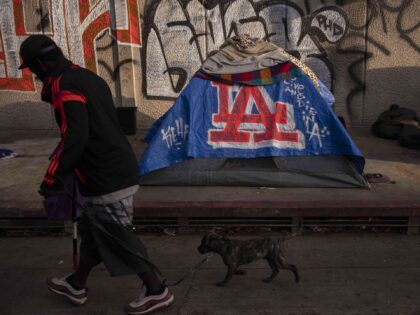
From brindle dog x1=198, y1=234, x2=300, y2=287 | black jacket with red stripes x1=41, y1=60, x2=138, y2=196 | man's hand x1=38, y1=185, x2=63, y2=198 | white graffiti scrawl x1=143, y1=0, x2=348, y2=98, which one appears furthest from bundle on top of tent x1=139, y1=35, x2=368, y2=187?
white graffiti scrawl x1=143, y1=0, x2=348, y2=98

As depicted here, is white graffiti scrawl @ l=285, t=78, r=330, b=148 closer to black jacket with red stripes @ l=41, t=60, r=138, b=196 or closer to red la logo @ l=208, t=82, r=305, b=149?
red la logo @ l=208, t=82, r=305, b=149

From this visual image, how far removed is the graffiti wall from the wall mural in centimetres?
2

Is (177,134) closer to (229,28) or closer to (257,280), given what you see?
(257,280)

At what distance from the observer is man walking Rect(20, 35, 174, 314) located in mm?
2951

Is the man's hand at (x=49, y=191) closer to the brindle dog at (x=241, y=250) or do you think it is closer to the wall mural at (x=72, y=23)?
the brindle dog at (x=241, y=250)

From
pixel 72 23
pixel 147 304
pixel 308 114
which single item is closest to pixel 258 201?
pixel 308 114

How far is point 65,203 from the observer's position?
3301 mm

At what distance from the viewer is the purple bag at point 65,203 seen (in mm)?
3239

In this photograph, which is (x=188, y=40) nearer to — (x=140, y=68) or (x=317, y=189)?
(x=140, y=68)

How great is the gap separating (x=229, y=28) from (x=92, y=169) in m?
6.12

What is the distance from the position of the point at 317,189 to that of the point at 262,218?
849 mm

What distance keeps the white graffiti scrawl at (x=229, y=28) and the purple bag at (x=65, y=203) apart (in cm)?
582

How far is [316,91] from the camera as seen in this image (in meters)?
5.39

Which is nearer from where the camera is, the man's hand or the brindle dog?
the man's hand
